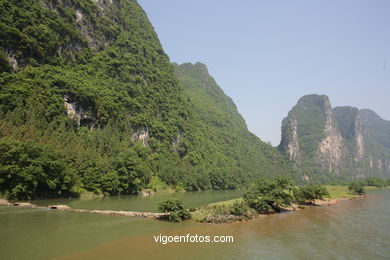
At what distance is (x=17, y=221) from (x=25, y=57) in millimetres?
64011

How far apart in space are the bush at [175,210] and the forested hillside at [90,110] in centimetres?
2330

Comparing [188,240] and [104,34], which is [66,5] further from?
[188,240]

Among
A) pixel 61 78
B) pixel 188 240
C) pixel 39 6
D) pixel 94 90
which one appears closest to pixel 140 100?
pixel 94 90

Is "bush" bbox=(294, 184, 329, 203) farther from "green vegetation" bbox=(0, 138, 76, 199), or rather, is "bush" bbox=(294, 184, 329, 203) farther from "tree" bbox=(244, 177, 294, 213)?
"green vegetation" bbox=(0, 138, 76, 199)

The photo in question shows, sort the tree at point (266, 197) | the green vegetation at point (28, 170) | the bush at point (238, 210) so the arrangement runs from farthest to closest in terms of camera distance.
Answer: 1. the green vegetation at point (28, 170)
2. the tree at point (266, 197)
3. the bush at point (238, 210)

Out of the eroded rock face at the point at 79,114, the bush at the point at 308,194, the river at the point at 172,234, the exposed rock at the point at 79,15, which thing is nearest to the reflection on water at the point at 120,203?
the river at the point at 172,234

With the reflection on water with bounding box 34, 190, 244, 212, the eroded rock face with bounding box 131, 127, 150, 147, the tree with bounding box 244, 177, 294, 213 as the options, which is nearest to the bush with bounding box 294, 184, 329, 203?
the tree with bounding box 244, 177, 294, 213

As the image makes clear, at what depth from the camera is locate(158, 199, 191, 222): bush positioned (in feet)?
96.7

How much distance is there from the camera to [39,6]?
89188 millimetres

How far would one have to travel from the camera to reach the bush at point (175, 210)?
29.5 meters

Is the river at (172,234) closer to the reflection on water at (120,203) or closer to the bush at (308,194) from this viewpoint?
the reflection on water at (120,203)

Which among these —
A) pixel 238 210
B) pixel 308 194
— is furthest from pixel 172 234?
pixel 308 194

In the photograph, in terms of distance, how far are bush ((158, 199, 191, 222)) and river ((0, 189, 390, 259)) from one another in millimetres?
1068

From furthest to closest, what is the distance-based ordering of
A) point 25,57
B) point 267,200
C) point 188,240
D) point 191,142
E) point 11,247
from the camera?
point 191,142 → point 25,57 → point 267,200 → point 188,240 → point 11,247
